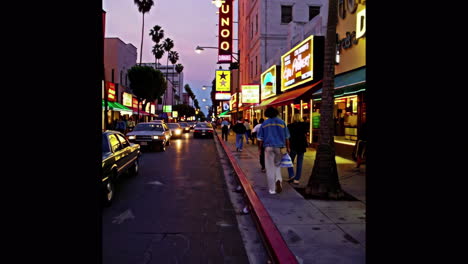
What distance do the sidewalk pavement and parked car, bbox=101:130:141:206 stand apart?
2.97 meters

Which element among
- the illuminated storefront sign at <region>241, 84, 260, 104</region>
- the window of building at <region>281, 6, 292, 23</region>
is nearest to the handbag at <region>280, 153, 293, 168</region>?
the illuminated storefront sign at <region>241, 84, 260, 104</region>

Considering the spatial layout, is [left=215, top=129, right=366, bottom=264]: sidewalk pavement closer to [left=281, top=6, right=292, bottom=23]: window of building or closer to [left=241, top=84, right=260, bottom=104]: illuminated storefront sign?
[left=241, top=84, right=260, bottom=104]: illuminated storefront sign

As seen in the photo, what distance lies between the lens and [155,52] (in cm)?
7081

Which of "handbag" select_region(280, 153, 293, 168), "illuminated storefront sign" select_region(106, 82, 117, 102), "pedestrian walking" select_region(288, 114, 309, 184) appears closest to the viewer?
"handbag" select_region(280, 153, 293, 168)

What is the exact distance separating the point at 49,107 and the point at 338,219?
16.3 feet

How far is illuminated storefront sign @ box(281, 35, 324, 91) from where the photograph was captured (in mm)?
16094

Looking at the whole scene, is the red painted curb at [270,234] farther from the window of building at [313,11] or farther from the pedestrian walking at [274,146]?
the window of building at [313,11]

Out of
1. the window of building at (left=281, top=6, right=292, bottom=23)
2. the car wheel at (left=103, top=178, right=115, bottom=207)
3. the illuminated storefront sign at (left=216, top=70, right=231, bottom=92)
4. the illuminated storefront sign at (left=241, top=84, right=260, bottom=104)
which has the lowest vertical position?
the car wheel at (left=103, top=178, right=115, bottom=207)

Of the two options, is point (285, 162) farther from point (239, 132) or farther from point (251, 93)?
point (251, 93)

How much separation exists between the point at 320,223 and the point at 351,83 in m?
7.23

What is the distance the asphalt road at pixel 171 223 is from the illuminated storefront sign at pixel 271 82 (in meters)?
15.0

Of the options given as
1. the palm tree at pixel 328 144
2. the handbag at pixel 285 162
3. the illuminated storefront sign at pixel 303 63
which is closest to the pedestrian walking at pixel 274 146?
the handbag at pixel 285 162

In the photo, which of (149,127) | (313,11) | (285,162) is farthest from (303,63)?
(313,11)
